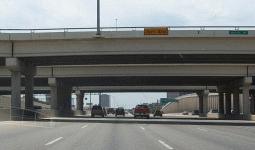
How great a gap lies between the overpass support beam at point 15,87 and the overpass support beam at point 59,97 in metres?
16.9

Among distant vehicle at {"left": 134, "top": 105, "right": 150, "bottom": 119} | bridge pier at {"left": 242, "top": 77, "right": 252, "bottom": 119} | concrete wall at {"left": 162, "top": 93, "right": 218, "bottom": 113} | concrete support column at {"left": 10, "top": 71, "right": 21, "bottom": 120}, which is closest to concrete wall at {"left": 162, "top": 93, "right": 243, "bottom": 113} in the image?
concrete wall at {"left": 162, "top": 93, "right": 218, "bottom": 113}

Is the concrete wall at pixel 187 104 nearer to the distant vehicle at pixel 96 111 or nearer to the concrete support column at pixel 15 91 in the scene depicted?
the distant vehicle at pixel 96 111

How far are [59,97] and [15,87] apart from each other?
30.2 meters

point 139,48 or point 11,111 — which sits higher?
point 139,48

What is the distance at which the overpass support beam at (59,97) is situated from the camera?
7306 cm

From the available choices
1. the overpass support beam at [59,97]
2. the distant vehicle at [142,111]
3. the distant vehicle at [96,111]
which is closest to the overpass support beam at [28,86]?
the overpass support beam at [59,97]

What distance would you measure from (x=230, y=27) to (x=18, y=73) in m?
20.8

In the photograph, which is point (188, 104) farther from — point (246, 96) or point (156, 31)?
point (156, 31)

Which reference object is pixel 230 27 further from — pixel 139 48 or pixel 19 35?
pixel 19 35

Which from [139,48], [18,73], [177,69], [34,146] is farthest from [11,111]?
[34,146]

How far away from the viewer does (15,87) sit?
51.3m

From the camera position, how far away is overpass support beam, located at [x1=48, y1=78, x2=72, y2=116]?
240 ft

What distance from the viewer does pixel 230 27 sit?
149ft

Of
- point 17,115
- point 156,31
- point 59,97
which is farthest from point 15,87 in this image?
point 59,97
